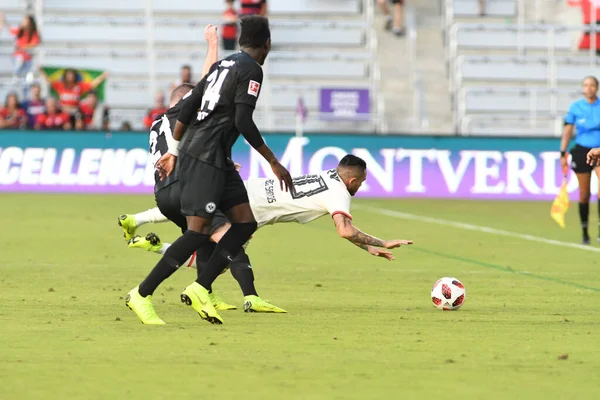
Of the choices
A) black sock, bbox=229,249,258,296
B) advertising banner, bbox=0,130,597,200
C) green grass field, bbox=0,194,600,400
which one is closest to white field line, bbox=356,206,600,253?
green grass field, bbox=0,194,600,400

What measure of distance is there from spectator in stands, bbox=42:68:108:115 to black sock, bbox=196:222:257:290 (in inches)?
794

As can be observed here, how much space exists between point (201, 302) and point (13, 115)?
813 inches

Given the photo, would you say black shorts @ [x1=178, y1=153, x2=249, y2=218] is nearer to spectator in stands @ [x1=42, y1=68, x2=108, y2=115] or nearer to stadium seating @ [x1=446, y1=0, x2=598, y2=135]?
spectator in stands @ [x1=42, y1=68, x2=108, y2=115]

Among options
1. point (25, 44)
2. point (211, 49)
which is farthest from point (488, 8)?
point (211, 49)

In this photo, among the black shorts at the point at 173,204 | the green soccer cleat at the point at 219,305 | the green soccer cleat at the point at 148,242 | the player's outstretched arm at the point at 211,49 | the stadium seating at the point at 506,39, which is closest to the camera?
the black shorts at the point at 173,204

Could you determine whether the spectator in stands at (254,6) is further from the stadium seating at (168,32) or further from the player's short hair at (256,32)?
the player's short hair at (256,32)

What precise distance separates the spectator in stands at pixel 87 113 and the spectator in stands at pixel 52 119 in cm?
41

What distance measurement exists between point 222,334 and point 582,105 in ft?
34.6

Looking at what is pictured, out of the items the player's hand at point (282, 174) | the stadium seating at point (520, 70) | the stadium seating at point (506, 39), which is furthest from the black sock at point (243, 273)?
the stadium seating at point (506, 39)

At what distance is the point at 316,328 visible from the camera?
8.52 meters

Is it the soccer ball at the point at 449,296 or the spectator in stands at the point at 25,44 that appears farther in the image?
the spectator in stands at the point at 25,44

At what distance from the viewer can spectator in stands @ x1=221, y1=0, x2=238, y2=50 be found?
1213 inches

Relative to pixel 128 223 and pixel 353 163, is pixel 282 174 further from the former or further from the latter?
pixel 128 223

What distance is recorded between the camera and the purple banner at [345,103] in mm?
29703
